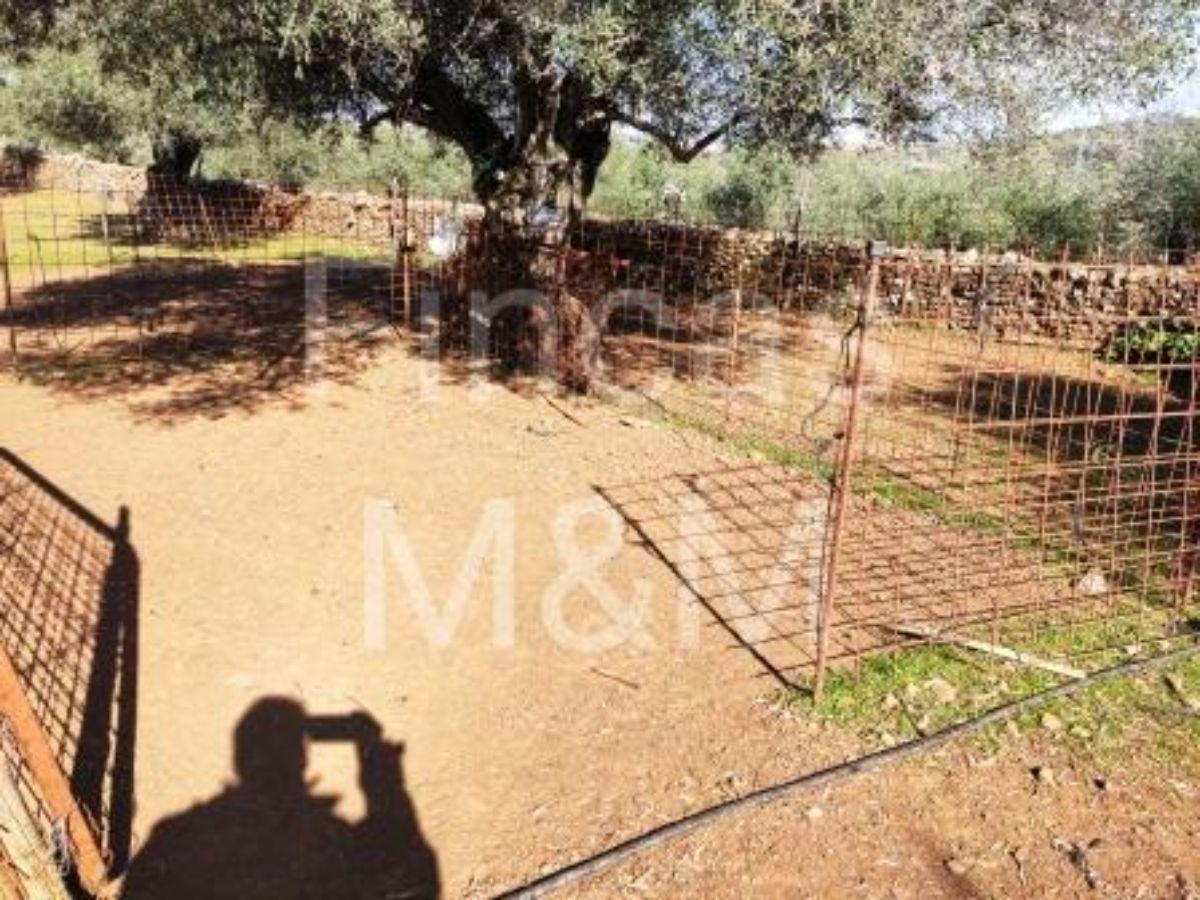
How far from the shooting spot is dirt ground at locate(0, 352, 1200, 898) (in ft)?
15.0

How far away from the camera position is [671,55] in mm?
9047

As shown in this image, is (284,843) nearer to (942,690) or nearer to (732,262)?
(942,690)

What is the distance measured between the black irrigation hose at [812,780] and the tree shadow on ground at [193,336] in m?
7.50

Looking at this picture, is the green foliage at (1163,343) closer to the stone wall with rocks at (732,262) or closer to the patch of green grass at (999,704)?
the stone wall with rocks at (732,262)

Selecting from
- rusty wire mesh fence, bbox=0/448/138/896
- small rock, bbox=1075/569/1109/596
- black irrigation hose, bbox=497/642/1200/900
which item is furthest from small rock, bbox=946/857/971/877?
rusty wire mesh fence, bbox=0/448/138/896

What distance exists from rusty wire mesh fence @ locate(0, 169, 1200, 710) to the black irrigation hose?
1.07 feet

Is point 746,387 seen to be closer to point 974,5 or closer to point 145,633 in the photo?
point 974,5

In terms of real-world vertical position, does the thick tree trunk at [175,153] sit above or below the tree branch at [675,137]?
above

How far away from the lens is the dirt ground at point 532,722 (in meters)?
4.57

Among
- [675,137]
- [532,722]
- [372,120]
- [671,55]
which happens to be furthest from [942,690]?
[372,120]

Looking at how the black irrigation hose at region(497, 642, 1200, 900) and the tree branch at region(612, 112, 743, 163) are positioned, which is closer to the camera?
the black irrigation hose at region(497, 642, 1200, 900)

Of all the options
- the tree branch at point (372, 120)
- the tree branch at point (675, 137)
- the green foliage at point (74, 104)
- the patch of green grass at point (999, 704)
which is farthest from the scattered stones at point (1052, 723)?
the green foliage at point (74, 104)

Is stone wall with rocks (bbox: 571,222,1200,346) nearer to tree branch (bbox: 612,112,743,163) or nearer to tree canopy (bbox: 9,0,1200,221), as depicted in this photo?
tree branch (bbox: 612,112,743,163)

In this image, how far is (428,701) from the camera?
18.7 ft
